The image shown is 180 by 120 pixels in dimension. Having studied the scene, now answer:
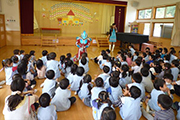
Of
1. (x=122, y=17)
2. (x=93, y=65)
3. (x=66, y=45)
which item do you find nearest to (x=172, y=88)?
(x=93, y=65)

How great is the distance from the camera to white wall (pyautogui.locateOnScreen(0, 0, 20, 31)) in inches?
304

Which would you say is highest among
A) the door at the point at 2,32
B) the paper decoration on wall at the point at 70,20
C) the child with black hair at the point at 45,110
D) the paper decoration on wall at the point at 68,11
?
the paper decoration on wall at the point at 68,11

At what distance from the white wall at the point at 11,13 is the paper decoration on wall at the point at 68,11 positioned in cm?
357

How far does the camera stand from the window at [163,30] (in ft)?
23.8

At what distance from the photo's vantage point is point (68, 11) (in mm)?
11297

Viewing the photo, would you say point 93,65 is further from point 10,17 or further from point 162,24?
point 10,17

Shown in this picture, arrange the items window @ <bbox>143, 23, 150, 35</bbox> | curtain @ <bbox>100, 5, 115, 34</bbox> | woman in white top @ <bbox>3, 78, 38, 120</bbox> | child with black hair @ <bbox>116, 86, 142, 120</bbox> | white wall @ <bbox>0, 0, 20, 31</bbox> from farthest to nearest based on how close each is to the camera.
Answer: curtain @ <bbox>100, 5, 115, 34</bbox> → window @ <bbox>143, 23, 150, 35</bbox> → white wall @ <bbox>0, 0, 20, 31</bbox> → child with black hair @ <bbox>116, 86, 142, 120</bbox> → woman in white top @ <bbox>3, 78, 38, 120</bbox>

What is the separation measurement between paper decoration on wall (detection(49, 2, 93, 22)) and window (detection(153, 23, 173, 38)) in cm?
587

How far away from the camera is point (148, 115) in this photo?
7.61 ft

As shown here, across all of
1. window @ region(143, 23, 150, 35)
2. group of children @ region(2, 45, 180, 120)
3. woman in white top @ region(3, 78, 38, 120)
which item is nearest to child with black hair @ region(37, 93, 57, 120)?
group of children @ region(2, 45, 180, 120)

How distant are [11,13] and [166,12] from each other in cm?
821

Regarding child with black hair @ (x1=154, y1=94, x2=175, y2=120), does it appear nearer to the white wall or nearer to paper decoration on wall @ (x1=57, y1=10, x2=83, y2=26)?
the white wall

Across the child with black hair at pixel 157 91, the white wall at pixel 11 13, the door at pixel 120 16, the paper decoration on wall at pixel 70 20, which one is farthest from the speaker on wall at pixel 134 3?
the child with black hair at pixel 157 91

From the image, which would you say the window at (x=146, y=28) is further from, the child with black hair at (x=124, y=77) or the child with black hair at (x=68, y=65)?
the child with black hair at (x=68, y=65)
